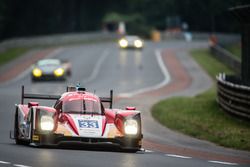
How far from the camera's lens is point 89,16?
418ft

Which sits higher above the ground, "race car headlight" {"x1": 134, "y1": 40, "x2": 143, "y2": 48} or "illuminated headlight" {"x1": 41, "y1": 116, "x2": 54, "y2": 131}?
"race car headlight" {"x1": 134, "y1": 40, "x2": 143, "y2": 48}

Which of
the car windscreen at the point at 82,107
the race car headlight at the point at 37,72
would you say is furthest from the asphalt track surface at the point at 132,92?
the car windscreen at the point at 82,107

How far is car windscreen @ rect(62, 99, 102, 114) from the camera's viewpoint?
18953 mm

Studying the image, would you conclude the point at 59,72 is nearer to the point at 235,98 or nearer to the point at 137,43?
the point at 235,98

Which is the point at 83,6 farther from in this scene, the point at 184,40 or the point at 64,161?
the point at 64,161

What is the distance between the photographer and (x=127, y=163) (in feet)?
51.5

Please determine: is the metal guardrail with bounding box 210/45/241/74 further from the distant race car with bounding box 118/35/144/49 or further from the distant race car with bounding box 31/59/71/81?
the distant race car with bounding box 31/59/71/81

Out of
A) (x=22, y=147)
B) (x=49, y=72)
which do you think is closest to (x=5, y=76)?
(x=49, y=72)

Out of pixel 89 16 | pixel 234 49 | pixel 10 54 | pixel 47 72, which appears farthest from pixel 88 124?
pixel 89 16

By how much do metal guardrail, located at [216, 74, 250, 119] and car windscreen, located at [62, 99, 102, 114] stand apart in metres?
7.29

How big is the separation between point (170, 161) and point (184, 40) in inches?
3475

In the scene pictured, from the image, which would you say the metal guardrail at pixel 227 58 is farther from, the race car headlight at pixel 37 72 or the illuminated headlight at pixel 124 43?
the race car headlight at pixel 37 72

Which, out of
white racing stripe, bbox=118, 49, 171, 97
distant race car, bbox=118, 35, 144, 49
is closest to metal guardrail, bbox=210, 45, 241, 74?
white racing stripe, bbox=118, 49, 171, 97

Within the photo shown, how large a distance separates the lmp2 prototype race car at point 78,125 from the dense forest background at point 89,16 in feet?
276
